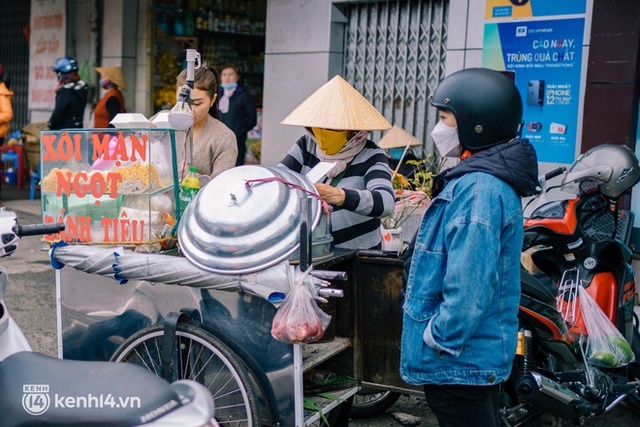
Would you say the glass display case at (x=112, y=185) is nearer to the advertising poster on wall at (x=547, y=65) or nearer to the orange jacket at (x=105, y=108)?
the advertising poster on wall at (x=547, y=65)

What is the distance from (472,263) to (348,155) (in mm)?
1460

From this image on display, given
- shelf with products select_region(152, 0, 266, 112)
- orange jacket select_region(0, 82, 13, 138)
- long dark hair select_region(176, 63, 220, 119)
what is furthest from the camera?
shelf with products select_region(152, 0, 266, 112)

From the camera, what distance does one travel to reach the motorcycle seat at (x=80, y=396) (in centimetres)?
198

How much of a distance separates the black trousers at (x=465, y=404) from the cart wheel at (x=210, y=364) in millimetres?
811

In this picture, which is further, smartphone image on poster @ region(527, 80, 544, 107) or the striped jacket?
smartphone image on poster @ region(527, 80, 544, 107)

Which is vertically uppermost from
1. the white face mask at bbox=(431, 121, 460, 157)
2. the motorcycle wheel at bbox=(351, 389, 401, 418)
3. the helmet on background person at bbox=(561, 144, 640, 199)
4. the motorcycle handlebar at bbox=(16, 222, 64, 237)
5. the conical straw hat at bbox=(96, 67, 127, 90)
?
the conical straw hat at bbox=(96, 67, 127, 90)

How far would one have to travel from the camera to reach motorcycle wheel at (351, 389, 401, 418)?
4316 mm

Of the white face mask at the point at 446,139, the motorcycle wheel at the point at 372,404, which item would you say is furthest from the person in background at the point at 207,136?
the white face mask at the point at 446,139

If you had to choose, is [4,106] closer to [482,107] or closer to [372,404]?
[372,404]

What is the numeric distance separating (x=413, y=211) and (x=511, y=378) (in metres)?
1.07

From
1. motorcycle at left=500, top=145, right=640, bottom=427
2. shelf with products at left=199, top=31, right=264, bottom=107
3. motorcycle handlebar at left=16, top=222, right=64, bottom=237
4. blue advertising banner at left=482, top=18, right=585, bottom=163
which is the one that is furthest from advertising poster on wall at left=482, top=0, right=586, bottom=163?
shelf with products at left=199, top=31, right=264, bottom=107

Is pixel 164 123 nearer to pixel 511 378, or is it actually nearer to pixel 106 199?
pixel 106 199

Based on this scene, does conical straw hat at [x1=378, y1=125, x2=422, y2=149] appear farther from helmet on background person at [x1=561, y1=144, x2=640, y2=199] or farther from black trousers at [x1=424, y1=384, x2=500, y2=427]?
black trousers at [x1=424, y1=384, x2=500, y2=427]

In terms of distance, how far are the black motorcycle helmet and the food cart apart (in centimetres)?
71
